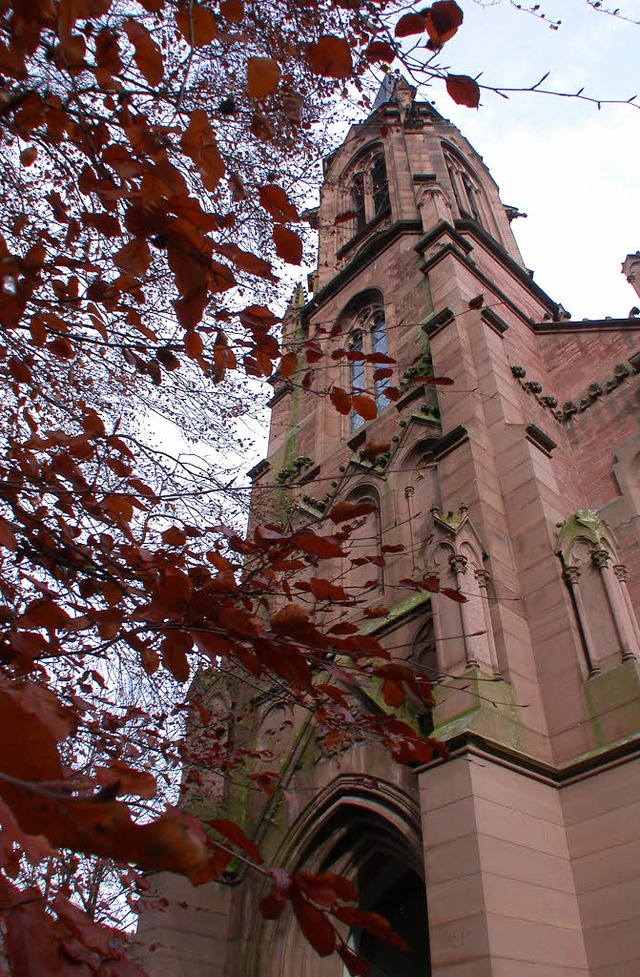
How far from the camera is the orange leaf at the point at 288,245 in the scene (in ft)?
9.70

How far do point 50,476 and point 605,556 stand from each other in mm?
6178

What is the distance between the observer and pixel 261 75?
9.09 feet

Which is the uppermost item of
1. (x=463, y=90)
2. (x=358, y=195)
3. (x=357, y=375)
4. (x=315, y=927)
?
(x=358, y=195)

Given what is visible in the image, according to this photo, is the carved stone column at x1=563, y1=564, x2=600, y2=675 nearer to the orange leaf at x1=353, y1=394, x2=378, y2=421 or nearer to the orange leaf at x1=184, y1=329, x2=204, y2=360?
the orange leaf at x1=353, y1=394, x2=378, y2=421

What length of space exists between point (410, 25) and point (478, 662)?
5773mm

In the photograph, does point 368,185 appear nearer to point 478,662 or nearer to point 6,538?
point 478,662

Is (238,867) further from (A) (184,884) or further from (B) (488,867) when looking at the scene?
(B) (488,867)

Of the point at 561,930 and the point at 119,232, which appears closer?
the point at 119,232

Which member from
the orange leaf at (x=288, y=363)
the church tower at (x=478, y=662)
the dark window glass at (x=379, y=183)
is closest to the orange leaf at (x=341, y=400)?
the church tower at (x=478, y=662)

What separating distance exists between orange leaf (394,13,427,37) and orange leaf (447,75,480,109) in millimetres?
281

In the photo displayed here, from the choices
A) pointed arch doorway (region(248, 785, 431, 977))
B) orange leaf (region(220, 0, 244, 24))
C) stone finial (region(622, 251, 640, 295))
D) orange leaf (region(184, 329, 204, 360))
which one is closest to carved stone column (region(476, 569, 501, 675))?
pointed arch doorway (region(248, 785, 431, 977))

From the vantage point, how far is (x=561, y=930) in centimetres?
605

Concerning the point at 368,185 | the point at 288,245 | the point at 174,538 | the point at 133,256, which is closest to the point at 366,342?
the point at 368,185

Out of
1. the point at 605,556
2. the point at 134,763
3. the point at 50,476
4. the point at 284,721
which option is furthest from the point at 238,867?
the point at 50,476
